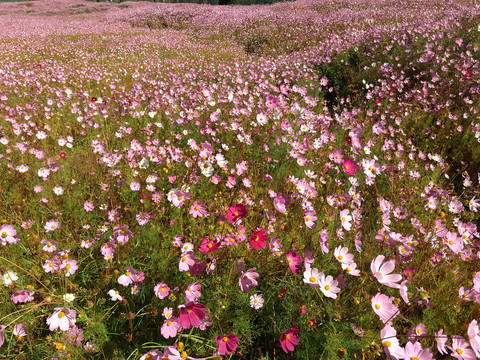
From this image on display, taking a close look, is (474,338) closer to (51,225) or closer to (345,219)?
(345,219)

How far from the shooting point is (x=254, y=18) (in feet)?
50.9

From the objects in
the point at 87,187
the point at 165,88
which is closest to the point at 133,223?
the point at 87,187

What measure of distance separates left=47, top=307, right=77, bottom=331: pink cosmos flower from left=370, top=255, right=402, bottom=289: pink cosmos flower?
1.47 metres

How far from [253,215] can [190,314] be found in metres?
1.28

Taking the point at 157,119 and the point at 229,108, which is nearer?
the point at 157,119

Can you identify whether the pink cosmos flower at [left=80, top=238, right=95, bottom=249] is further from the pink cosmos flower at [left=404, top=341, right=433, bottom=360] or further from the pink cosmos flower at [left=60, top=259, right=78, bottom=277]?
the pink cosmos flower at [left=404, top=341, right=433, bottom=360]

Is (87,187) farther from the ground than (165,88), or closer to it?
closer to it

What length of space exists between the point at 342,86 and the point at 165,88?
4033 millimetres

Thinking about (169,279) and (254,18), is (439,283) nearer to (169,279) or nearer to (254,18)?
(169,279)

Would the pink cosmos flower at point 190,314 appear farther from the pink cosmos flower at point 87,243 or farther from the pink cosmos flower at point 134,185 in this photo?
the pink cosmos flower at point 134,185

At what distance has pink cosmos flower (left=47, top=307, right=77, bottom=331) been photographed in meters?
1.20

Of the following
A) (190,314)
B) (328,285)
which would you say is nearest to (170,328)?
(190,314)

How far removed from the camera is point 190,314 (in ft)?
3.95

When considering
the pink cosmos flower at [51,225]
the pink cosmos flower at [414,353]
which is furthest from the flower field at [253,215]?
the pink cosmos flower at [51,225]
